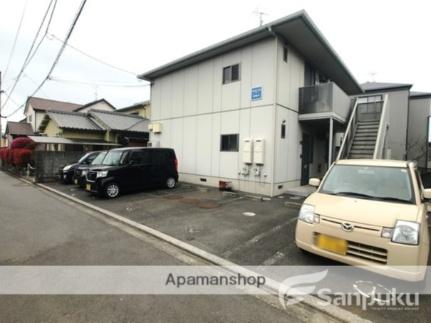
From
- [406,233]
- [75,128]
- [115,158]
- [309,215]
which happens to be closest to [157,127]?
[115,158]

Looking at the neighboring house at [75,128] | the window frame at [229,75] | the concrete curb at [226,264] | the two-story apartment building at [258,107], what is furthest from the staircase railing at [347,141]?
the neighboring house at [75,128]

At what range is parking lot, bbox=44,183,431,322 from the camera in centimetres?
373

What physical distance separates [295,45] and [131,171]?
7.70 metres

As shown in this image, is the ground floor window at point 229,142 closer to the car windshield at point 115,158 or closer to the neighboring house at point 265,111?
the neighboring house at point 265,111

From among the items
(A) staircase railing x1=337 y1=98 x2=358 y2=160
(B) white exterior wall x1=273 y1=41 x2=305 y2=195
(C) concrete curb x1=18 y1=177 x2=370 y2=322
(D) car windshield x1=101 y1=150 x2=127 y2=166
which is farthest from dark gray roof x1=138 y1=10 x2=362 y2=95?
(C) concrete curb x1=18 y1=177 x2=370 y2=322

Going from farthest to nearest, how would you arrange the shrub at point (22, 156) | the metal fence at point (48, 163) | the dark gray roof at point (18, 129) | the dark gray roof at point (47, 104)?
the dark gray roof at point (47, 104) → the dark gray roof at point (18, 129) → the shrub at point (22, 156) → the metal fence at point (48, 163)

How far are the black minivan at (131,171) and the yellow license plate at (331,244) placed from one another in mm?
6826

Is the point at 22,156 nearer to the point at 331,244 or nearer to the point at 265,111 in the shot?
the point at 265,111

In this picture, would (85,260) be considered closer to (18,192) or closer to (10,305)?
(10,305)

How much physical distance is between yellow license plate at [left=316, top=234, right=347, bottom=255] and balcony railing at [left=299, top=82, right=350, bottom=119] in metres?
6.73

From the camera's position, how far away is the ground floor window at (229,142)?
9.63 metres

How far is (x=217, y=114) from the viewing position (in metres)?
10.2

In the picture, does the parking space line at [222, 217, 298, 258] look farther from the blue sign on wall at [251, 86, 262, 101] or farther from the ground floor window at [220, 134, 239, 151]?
the blue sign on wall at [251, 86, 262, 101]

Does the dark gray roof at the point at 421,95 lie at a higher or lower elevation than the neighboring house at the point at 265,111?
higher
